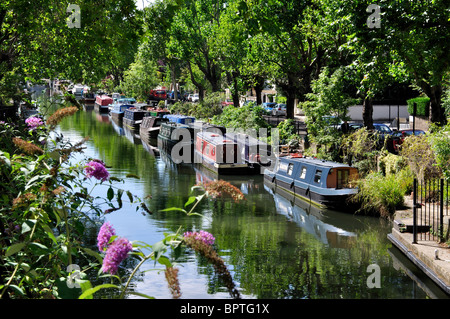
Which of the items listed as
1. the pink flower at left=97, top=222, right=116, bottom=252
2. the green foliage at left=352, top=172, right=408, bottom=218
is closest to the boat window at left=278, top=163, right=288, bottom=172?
the green foliage at left=352, top=172, right=408, bottom=218

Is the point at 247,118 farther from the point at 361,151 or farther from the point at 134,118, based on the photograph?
the point at 134,118

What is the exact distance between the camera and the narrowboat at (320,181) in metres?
21.9

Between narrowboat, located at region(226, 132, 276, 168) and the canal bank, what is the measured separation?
44.3ft

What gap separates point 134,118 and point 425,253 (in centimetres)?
4683

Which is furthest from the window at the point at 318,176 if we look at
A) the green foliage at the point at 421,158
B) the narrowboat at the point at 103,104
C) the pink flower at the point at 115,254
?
the narrowboat at the point at 103,104

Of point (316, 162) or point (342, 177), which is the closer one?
point (342, 177)

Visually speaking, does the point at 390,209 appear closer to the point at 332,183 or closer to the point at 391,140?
the point at 332,183

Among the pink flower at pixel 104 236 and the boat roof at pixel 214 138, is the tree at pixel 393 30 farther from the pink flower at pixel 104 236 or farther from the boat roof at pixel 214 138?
the boat roof at pixel 214 138

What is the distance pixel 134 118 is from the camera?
192 ft

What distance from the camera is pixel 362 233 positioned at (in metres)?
19.0

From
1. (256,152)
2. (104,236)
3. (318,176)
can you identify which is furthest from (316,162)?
(104,236)

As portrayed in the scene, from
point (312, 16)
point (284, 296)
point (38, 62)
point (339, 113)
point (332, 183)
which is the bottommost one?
point (284, 296)
